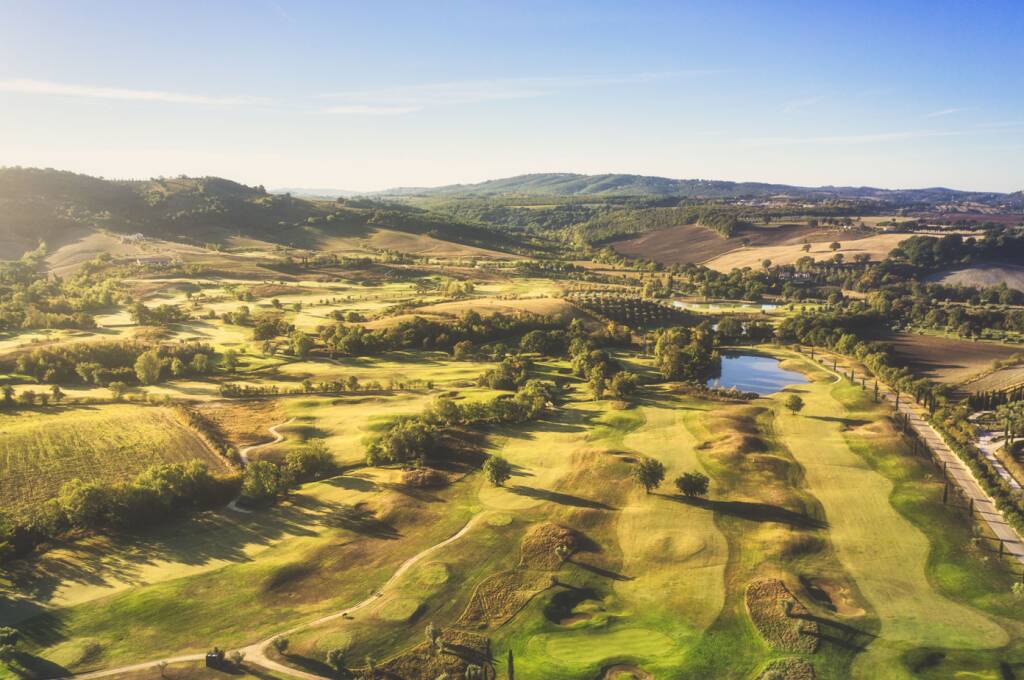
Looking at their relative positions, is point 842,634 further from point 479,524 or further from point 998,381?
point 998,381

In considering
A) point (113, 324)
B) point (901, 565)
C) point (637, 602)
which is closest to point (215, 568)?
point (637, 602)

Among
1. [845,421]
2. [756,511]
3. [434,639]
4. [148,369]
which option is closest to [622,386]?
[845,421]

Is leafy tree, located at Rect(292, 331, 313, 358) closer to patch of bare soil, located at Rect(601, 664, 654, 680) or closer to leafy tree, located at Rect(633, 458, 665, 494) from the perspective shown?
leafy tree, located at Rect(633, 458, 665, 494)

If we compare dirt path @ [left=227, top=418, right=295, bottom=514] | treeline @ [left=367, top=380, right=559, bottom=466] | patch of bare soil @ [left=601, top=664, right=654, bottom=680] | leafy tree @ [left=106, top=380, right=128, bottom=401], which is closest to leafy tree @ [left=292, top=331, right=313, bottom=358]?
leafy tree @ [left=106, top=380, right=128, bottom=401]

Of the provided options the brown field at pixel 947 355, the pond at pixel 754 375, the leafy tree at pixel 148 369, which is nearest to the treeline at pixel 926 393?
the brown field at pixel 947 355

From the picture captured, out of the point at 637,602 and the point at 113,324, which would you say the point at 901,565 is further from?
the point at 113,324

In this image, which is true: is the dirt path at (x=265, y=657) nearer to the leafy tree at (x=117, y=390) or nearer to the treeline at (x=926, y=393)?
the leafy tree at (x=117, y=390)
